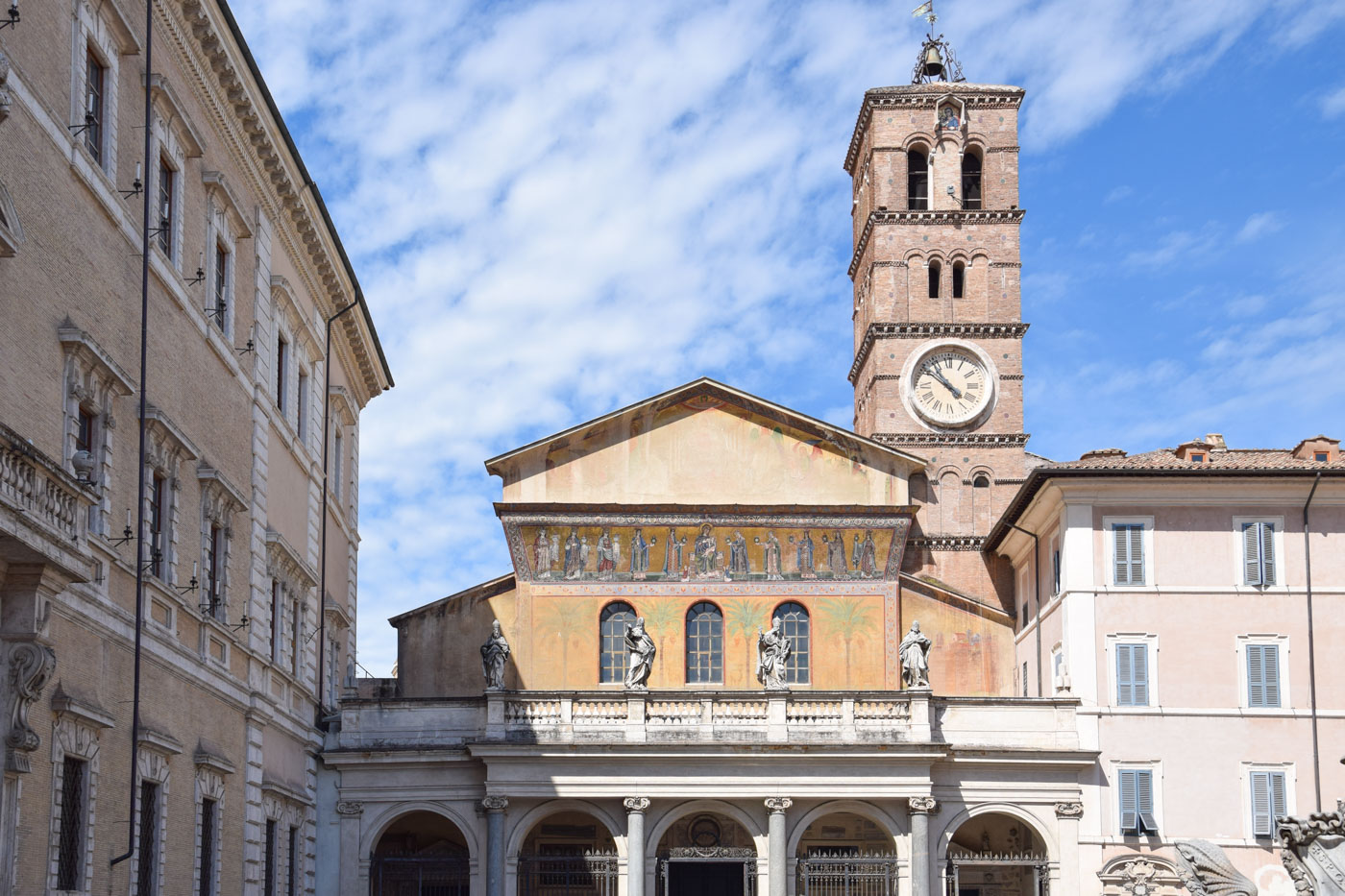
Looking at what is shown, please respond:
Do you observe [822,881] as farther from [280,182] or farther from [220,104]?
[220,104]

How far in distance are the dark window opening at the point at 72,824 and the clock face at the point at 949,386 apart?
95.9ft

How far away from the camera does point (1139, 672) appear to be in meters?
33.1

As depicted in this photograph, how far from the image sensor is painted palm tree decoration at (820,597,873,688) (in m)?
38.0

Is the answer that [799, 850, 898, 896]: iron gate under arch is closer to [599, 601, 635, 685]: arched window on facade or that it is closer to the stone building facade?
[599, 601, 635, 685]: arched window on facade

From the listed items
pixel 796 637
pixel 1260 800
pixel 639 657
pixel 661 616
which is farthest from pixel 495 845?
pixel 1260 800

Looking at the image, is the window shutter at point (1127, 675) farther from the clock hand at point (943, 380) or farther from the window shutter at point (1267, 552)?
the clock hand at point (943, 380)

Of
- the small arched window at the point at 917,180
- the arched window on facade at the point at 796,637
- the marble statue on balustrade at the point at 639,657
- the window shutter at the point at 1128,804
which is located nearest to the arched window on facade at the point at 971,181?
the small arched window at the point at 917,180

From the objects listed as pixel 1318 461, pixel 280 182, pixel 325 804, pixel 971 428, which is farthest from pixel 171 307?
pixel 971 428

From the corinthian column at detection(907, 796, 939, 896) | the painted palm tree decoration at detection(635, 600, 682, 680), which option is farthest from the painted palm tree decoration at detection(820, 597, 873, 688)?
the corinthian column at detection(907, 796, 939, 896)

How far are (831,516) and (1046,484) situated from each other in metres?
5.76

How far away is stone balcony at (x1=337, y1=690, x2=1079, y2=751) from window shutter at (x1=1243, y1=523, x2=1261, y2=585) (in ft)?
13.0

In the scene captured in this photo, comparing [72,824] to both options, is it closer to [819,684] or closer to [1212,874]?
[1212,874]

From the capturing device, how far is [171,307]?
21.8 meters

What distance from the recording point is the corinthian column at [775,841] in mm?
32969
